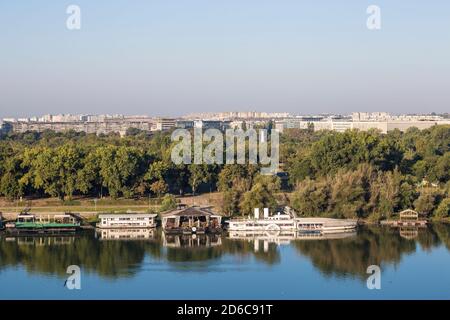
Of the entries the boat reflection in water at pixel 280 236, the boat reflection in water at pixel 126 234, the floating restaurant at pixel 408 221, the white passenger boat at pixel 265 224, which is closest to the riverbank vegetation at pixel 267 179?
the floating restaurant at pixel 408 221

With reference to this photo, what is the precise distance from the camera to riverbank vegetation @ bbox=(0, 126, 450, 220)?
20.2m

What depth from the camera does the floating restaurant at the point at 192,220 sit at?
741 inches

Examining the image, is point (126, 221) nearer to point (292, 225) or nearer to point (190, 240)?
point (190, 240)

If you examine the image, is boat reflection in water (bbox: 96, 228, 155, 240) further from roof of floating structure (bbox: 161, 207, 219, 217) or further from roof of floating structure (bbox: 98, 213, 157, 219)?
roof of floating structure (bbox: 161, 207, 219, 217)

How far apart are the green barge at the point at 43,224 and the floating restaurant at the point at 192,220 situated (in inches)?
88.8

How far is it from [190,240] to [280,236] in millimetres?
2131

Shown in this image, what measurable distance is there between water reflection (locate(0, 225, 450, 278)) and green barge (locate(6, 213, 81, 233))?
1.81 feet

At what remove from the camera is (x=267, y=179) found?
70.1 feet

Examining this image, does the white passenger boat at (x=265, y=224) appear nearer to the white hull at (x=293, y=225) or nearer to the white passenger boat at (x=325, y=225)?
the white hull at (x=293, y=225)

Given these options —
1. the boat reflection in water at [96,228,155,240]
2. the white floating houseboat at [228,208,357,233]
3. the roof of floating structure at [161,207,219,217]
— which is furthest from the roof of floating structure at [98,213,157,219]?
the white floating houseboat at [228,208,357,233]

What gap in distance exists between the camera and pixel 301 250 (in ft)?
54.6

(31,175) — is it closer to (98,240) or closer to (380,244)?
(98,240)

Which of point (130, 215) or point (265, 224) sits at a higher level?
point (130, 215)

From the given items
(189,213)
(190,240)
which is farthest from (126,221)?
(190,240)
